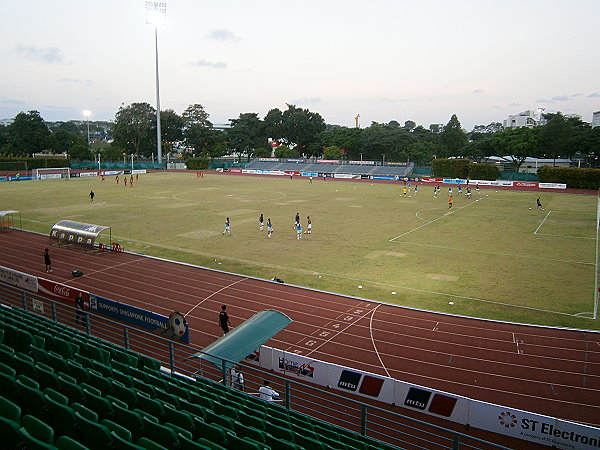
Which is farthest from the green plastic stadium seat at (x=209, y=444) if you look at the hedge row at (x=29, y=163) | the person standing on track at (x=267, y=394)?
the hedge row at (x=29, y=163)

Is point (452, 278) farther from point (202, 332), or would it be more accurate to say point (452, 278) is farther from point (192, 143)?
point (192, 143)

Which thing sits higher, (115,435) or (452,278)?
(115,435)

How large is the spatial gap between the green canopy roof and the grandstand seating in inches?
47.8

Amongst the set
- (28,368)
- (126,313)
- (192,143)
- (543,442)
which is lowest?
(543,442)

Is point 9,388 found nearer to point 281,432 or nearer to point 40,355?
point 40,355

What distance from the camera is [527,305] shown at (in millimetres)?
19719

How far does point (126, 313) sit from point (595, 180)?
71.3 meters

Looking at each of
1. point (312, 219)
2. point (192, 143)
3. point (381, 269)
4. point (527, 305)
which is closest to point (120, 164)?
point (192, 143)

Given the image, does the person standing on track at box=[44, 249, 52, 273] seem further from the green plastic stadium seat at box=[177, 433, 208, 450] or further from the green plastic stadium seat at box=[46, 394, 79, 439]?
the green plastic stadium seat at box=[177, 433, 208, 450]

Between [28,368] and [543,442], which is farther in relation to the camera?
[543,442]

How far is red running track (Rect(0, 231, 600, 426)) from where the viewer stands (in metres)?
13.1

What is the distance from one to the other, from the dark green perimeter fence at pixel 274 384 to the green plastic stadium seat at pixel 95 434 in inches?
170

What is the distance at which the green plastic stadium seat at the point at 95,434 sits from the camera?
206 inches

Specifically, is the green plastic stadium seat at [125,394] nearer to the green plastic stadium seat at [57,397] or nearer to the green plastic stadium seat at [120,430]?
the green plastic stadium seat at [57,397]
